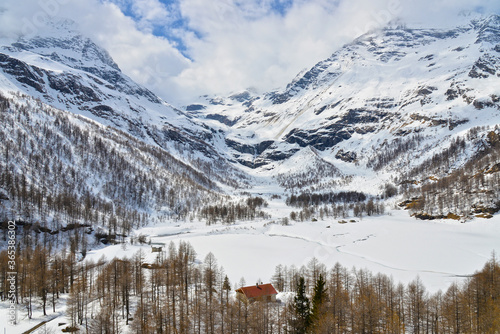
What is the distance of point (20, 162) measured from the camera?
16012cm

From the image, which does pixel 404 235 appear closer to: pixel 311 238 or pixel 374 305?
pixel 311 238

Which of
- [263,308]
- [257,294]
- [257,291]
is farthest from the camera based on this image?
[257,291]

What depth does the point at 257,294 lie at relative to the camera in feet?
190

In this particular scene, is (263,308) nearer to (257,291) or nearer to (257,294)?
Result: (257,294)

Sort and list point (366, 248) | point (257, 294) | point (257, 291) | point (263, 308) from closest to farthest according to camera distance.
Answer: point (263, 308), point (257, 294), point (257, 291), point (366, 248)

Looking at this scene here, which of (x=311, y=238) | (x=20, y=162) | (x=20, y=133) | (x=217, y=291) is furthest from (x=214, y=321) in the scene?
(x=20, y=133)

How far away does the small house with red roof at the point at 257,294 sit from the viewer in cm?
5684

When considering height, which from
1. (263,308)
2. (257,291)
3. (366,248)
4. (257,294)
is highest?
(263,308)

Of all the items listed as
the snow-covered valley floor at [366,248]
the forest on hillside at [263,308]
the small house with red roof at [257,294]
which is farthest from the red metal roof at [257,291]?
the snow-covered valley floor at [366,248]

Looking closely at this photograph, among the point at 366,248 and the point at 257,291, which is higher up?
the point at 257,291

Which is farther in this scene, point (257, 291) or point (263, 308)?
point (257, 291)

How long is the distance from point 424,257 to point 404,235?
34.5 m

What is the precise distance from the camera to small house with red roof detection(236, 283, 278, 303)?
186ft

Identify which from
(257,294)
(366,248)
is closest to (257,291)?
(257,294)
